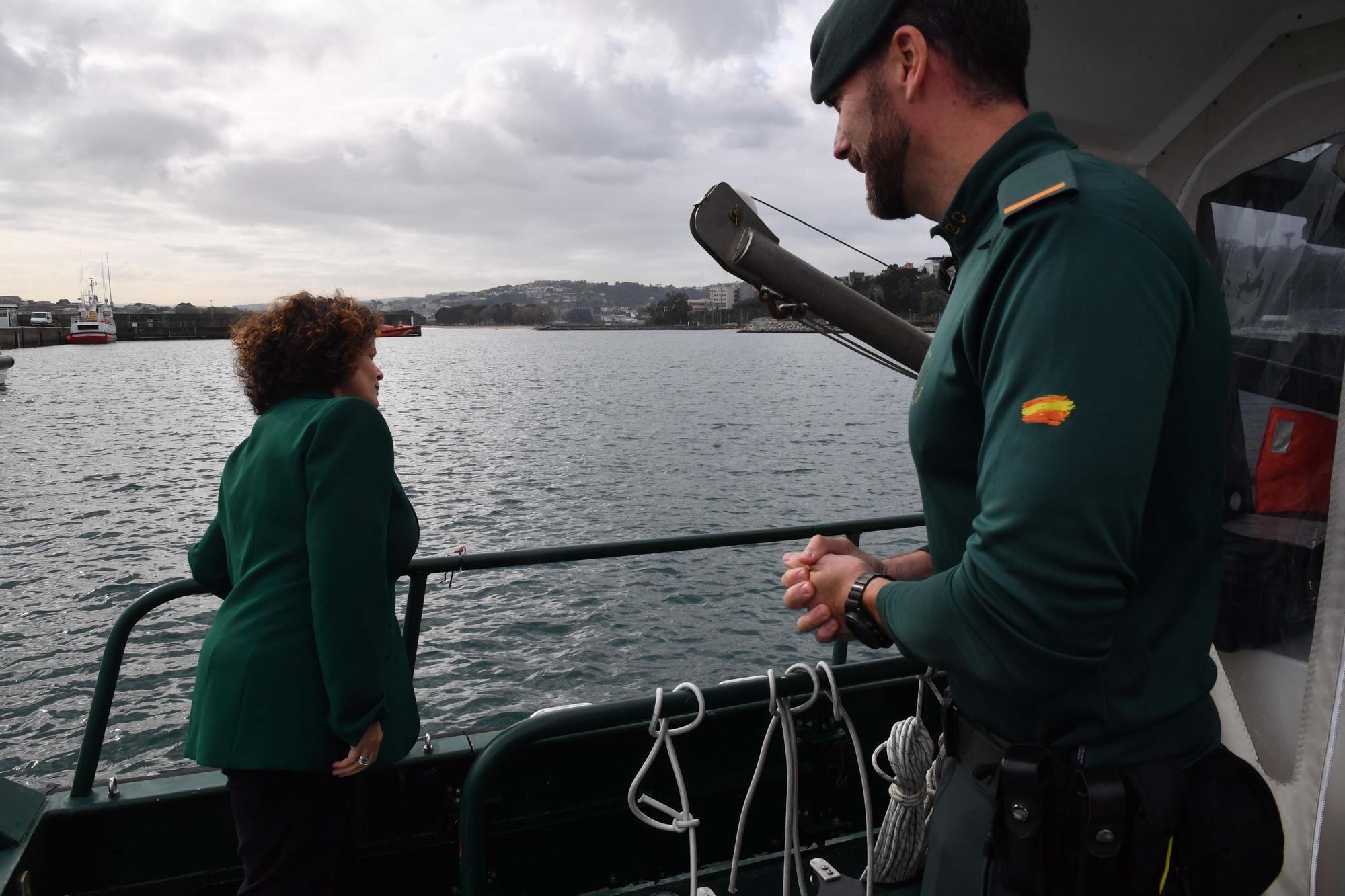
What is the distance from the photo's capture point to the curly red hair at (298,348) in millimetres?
2900

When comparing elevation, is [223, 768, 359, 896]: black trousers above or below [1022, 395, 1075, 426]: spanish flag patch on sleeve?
below

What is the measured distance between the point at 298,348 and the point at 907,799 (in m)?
2.20

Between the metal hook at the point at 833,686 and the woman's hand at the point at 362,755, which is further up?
the metal hook at the point at 833,686

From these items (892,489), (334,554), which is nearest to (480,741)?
(334,554)

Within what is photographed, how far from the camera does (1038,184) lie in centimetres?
134

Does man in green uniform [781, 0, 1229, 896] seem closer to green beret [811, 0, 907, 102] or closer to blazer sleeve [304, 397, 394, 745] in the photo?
green beret [811, 0, 907, 102]

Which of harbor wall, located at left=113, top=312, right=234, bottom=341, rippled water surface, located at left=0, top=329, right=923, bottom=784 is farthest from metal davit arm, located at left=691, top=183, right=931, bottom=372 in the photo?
harbor wall, located at left=113, top=312, right=234, bottom=341

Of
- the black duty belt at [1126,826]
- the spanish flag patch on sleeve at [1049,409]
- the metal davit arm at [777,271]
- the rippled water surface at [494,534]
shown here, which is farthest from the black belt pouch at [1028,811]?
the rippled water surface at [494,534]

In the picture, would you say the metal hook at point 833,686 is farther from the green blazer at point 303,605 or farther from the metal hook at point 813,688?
the green blazer at point 303,605

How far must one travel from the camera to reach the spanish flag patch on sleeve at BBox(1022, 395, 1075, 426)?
1.20 meters

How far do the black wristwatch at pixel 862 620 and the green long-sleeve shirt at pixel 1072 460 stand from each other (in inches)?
2.7

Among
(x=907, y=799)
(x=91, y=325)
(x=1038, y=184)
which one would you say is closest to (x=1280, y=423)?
(x=907, y=799)

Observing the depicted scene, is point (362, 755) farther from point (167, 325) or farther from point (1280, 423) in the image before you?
point (167, 325)

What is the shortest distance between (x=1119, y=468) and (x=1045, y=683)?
331 millimetres
